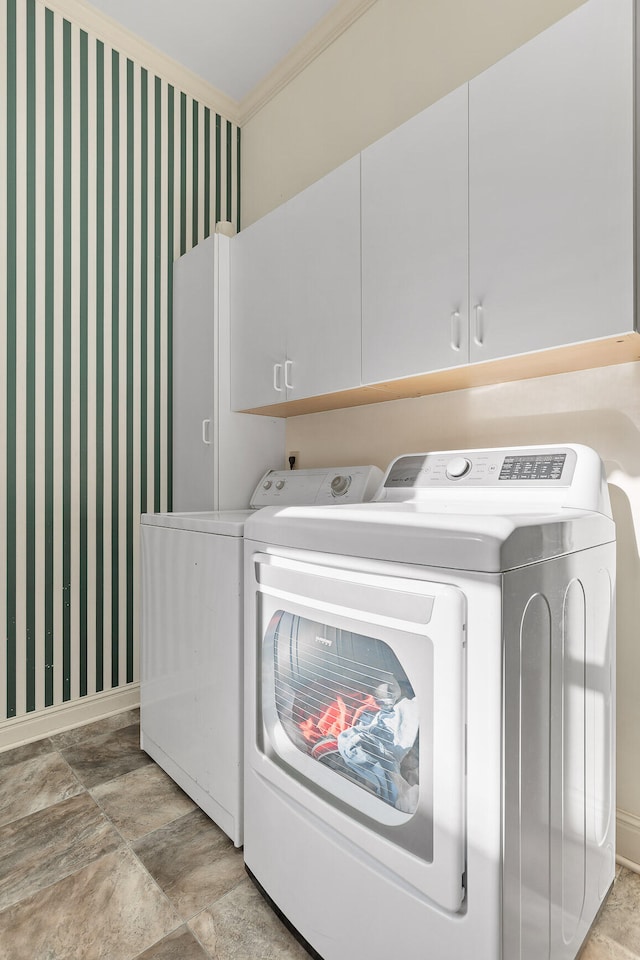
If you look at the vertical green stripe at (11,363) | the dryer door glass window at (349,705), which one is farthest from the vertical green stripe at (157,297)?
the dryer door glass window at (349,705)

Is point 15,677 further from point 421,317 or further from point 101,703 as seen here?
point 421,317

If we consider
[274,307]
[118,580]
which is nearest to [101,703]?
[118,580]

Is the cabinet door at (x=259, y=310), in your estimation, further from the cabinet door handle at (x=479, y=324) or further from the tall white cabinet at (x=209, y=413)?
the cabinet door handle at (x=479, y=324)

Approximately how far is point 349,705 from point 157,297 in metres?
2.24

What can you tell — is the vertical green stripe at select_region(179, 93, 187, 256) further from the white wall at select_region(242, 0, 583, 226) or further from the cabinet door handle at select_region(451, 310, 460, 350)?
the cabinet door handle at select_region(451, 310, 460, 350)

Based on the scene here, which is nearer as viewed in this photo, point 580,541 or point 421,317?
point 580,541

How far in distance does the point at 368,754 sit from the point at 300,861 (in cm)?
35

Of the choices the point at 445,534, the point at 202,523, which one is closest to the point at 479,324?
the point at 445,534

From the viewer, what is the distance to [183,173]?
8.80ft

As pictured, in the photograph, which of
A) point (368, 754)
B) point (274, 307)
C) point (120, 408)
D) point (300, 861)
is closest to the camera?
point (368, 754)

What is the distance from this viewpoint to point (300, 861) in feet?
3.79

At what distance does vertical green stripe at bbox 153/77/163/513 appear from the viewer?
8.45 feet

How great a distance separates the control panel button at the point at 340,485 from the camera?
1992mm

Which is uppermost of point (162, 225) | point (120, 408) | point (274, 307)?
point (162, 225)
